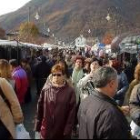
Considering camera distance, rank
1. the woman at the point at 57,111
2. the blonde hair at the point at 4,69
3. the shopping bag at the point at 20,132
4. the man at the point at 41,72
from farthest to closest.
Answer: the man at the point at 41,72, the blonde hair at the point at 4,69, the woman at the point at 57,111, the shopping bag at the point at 20,132

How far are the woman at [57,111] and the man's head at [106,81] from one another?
2.07m

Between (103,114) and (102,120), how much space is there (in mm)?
53

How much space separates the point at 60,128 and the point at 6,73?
51.2 inches

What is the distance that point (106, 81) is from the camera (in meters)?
4.36

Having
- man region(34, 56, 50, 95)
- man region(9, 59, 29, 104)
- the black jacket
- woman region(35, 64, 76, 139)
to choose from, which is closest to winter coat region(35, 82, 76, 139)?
woman region(35, 64, 76, 139)

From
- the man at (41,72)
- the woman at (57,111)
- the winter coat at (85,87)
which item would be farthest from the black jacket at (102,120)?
the man at (41,72)

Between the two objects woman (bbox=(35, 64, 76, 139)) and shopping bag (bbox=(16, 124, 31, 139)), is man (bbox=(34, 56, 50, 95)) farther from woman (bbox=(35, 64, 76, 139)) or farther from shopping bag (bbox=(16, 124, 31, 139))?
shopping bag (bbox=(16, 124, 31, 139))

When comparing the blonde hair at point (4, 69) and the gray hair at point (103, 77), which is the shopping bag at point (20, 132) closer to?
the gray hair at point (103, 77)

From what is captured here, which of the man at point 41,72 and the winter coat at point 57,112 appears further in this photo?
the man at point 41,72

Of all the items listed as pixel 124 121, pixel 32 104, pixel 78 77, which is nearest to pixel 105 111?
pixel 124 121

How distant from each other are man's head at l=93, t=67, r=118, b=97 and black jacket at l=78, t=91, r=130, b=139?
72 mm

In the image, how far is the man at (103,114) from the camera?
4027 millimetres

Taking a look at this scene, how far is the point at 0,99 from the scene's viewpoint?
5.48 meters

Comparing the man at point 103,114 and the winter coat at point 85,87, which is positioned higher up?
the man at point 103,114
